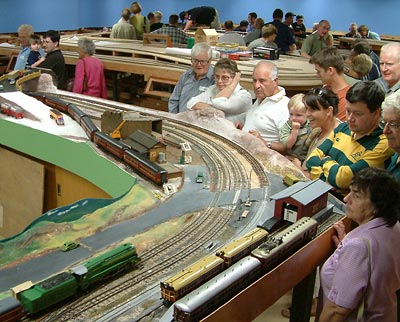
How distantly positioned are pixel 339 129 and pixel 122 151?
2070mm

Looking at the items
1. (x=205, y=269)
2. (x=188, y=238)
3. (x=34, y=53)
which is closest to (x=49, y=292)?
(x=205, y=269)

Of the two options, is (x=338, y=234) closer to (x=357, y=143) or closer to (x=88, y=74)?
(x=357, y=143)

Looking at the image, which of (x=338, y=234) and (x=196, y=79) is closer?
(x=338, y=234)

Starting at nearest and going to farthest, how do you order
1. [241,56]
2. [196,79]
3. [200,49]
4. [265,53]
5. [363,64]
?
[200,49] < [196,79] < [363,64] < [241,56] < [265,53]

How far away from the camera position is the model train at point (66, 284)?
8.09 ft

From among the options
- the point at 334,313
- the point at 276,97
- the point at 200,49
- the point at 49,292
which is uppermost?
the point at 200,49

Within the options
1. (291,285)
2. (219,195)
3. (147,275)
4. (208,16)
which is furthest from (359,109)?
(208,16)

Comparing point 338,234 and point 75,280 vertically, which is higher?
point 75,280

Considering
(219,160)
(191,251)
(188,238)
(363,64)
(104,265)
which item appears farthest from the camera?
(363,64)

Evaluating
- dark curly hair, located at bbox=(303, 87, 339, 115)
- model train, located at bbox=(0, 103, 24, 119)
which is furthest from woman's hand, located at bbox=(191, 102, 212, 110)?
model train, located at bbox=(0, 103, 24, 119)

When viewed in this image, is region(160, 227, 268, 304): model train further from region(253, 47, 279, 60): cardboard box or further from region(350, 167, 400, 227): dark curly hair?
region(253, 47, 279, 60): cardboard box

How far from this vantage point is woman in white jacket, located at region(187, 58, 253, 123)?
6.36m

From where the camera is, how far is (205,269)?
2750mm

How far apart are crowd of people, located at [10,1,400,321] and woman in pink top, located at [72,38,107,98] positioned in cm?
2
